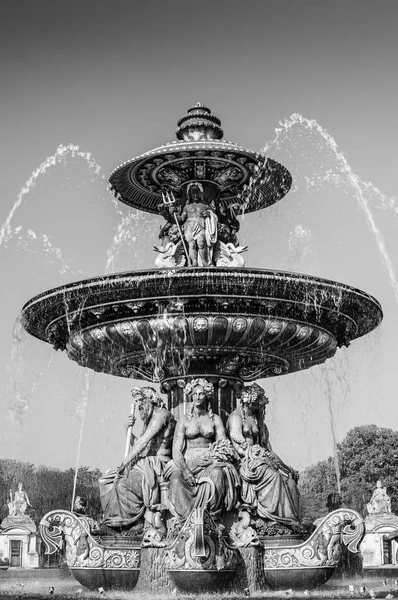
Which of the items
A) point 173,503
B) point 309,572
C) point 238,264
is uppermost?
point 238,264

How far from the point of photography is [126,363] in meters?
11.9

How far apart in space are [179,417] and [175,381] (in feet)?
1.91

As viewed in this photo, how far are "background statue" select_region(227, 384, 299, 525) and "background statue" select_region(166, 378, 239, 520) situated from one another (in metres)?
0.18

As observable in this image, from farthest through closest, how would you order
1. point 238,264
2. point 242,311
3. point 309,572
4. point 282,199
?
point 282,199 < point 238,264 < point 242,311 < point 309,572

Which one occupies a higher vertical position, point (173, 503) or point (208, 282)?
point (208, 282)

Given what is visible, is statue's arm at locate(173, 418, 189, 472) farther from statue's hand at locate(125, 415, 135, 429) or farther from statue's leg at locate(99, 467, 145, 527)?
statue's hand at locate(125, 415, 135, 429)

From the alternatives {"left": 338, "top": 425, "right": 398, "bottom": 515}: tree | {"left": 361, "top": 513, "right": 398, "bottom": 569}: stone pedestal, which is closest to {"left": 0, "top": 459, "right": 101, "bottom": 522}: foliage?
{"left": 338, "top": 425, "right": 398, "bottom": 515}: tree

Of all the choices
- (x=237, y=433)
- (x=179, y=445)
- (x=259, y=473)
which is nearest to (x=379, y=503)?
(x=237, y=433)

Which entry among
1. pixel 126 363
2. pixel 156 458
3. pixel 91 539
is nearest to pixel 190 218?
pixel 126 363

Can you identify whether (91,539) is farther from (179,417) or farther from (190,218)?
(190,218)

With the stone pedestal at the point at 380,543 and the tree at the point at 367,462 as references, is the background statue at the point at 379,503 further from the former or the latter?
the tree at the point at 367,462

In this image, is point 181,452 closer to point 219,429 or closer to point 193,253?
point 219,429

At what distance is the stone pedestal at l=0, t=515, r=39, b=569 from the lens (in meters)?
19.4

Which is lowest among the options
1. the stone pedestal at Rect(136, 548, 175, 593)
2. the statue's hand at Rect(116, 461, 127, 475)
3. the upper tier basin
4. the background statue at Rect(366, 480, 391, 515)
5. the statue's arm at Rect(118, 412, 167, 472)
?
the stone pedestal at Rect(136, 548, 175, 593)
